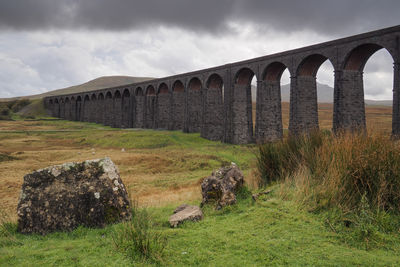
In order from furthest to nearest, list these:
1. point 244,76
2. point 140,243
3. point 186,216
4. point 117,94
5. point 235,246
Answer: point 117,94, point 244,76, point 186,216, point 235,246, point 140,243

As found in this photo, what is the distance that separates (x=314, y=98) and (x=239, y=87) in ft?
29.4

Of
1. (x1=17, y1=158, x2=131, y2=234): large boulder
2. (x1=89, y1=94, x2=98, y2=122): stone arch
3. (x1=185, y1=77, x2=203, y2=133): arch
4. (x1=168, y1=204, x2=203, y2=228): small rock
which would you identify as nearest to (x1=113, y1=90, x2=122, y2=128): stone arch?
(x1=89, y1=94, x2=98, y2=122): stone arch

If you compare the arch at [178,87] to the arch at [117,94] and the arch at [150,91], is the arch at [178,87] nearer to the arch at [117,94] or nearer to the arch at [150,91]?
the arch at [150,91]

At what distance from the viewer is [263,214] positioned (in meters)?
4.76

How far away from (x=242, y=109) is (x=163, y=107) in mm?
18827

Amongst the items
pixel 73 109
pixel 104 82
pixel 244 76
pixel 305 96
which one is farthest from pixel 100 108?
pixel 104 82

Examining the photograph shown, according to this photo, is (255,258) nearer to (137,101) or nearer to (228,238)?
(228,238)

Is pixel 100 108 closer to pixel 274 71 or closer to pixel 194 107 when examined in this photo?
pixel 194 107

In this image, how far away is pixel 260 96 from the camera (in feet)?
87.4

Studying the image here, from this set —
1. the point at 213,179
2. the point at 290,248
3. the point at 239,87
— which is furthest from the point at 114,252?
the point at 239,87

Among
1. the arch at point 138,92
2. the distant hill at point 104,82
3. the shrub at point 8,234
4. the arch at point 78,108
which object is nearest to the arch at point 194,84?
the arch at point 138,92

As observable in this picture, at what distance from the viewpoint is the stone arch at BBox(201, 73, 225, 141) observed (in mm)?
33406

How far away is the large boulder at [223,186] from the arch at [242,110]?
76.1ft

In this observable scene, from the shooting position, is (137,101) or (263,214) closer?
(263,214)
